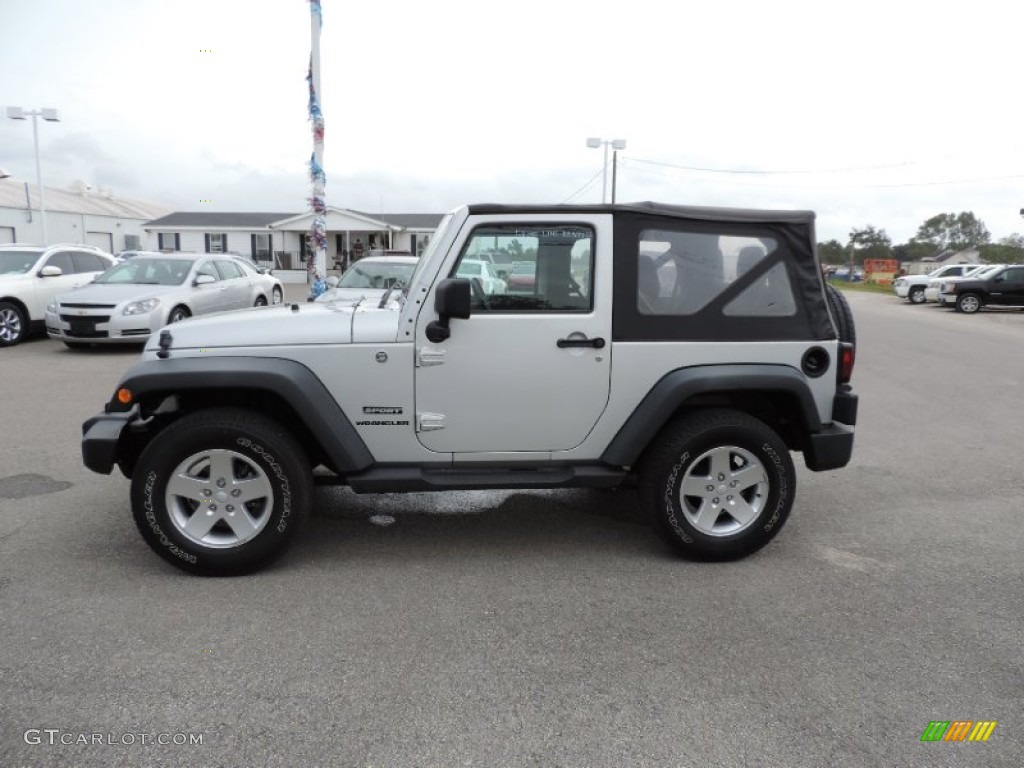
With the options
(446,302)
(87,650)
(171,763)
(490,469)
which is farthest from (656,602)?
(87,650)

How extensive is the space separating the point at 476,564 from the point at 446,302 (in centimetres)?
145

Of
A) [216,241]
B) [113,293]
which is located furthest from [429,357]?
[216,241]

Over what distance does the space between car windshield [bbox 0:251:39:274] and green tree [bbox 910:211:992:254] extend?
11644 centimetres

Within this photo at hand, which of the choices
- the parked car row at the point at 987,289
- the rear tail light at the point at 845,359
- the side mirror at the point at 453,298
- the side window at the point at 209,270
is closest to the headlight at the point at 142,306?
the side window at the point at 209,270

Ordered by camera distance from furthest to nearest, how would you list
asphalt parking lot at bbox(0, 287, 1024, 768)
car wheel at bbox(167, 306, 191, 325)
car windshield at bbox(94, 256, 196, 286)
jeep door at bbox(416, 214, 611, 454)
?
car windshield at bbox(94, 256, 196, 286), car wheel at bbox(167, 306, 191, 325), jeep door at bbox(416, 214, 611, 454), asphalt parking lot at bbox(0, 287, 1024, 768)

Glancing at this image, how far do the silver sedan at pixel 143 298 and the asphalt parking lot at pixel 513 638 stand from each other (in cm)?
685

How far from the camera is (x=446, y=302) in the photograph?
3760 mm

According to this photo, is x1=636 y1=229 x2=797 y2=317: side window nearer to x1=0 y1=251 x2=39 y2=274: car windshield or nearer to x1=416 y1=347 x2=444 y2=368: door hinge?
x1=416 y1=347 x2=444 y2=368: door hinge

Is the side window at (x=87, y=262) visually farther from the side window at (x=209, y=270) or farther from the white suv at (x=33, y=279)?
the side window at (x=209, y=270)

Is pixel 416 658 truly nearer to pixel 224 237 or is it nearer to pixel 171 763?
pixel 171 763

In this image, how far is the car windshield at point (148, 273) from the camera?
505 inches

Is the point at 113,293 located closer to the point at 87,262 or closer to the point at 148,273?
the point at 148,273

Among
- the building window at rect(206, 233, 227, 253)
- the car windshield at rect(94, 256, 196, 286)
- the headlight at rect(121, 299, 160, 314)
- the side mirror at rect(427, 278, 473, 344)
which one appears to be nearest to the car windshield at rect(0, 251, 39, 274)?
the car windshield at rect(94, 256, 196, 286)

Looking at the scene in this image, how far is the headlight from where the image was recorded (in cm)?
1188
